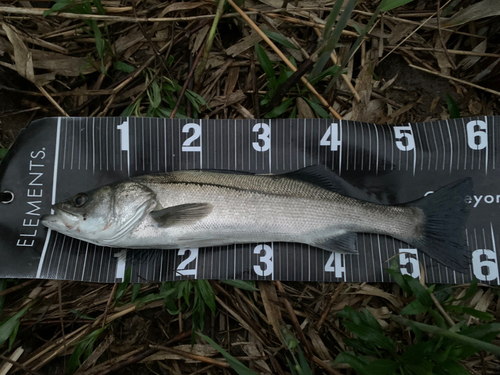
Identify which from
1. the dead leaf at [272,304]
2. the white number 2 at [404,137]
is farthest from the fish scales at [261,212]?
the white number 2 at [404,137]

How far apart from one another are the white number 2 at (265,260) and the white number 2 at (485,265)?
176cm

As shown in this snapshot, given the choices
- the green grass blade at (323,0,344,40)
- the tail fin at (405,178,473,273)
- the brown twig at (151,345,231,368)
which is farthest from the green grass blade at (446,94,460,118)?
the brown twig at (151,345,231,368)

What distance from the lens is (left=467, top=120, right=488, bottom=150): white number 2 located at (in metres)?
2.72

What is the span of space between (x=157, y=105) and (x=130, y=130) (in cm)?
34

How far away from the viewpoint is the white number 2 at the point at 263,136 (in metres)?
2.78

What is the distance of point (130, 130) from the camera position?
2781 mm

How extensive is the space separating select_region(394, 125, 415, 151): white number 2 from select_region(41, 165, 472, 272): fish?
1.57 feet

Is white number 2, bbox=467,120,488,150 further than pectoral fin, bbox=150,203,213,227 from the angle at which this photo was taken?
Yes

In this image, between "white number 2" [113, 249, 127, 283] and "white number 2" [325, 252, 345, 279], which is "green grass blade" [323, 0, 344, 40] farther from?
"white number 2" [113, 249, 127, 283]

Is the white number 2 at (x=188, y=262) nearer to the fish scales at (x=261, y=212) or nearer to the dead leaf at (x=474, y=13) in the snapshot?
the fish scales at (x=261, y=212)

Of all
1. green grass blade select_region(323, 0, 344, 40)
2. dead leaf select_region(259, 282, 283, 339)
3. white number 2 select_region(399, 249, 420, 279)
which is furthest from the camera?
white number 2 select_region(399, 249, 420, 279)

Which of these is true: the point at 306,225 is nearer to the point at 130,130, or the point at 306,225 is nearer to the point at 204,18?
the point at 130,130

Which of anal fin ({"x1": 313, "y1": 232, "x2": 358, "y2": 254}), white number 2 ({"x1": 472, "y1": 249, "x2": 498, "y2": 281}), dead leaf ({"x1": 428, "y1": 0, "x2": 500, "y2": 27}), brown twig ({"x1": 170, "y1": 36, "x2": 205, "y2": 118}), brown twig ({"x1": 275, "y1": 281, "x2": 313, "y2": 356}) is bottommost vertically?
brown twig ({"x1": 275, "y1": 281, "x2": 313, "y2": 356})

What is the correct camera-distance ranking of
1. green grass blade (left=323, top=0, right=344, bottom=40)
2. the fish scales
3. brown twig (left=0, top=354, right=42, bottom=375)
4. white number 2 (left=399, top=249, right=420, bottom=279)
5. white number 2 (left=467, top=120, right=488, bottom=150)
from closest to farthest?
green grass blade (left=323, top=0, right=344, bottom=40) → brown twig (left=0, top=354, right=42, bottom=375) → the fish scales → white number 2 (left=399, top=249, right=420, bottom=279) → white number 2 (left=467, top=120, right=488, bottom=150)
